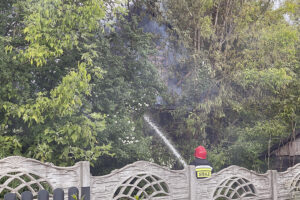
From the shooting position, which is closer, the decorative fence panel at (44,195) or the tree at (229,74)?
the decorative fence panel at (44,195)

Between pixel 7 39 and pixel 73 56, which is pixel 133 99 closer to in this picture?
pixel 73 56

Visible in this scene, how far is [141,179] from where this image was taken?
251 inches

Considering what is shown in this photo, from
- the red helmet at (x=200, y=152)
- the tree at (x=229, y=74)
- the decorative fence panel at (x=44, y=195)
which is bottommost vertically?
the decorative fence panel at (x=44, y=195)

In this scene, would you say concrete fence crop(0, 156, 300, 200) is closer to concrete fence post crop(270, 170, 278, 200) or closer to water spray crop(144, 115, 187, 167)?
concrete fence post crop(270, 170, 278, 200)

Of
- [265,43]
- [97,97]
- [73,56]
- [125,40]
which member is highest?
[265,43]

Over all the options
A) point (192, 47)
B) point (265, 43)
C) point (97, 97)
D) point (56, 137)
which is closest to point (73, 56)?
point (97, 97)

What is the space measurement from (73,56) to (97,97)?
1.55m

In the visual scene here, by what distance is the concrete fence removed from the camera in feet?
17.7

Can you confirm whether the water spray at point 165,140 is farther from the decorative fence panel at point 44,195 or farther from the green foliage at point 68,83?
the decorative fence panel at point 44,195

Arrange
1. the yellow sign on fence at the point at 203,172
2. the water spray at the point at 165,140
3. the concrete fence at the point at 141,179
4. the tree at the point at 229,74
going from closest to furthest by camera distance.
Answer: the concrete fence at the point at 141,179, the yellow sign on fence at the point at 203,172, the tree at the point at 229,74, the water spray at the point at 165,140

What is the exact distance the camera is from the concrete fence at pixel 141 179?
538cm

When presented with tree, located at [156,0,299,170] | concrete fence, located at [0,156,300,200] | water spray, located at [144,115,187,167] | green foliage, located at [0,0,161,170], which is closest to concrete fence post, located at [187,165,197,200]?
concrete fence, located at [0,156,300,200]

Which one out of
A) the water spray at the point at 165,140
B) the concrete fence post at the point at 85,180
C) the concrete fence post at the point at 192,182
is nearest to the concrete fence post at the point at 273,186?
the concrete fence post at the point at 192,182

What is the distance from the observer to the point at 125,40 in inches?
480
